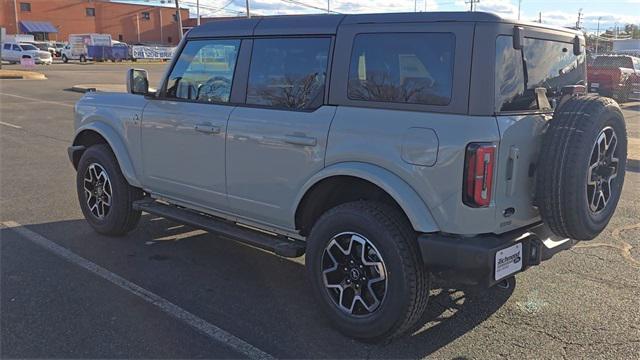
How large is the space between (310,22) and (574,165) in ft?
6.39

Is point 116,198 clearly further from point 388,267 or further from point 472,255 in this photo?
point 472,255

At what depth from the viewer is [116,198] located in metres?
5.35

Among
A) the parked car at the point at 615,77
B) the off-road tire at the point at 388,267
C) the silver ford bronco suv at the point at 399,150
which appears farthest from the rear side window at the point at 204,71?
the parked car at the point at 615,77

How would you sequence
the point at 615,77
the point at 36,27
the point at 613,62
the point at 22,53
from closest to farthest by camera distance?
the point at 615,77
the point at 613,62
the point at 22,53
the point at 36,27

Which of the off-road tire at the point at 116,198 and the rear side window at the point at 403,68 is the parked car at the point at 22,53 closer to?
the off-road tire at the point at 116,198

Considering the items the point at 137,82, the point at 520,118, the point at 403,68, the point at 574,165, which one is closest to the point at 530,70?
the point at 520,118

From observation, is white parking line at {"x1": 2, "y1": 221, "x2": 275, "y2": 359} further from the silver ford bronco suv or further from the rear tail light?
the rear tail light

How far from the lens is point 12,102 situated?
18.4 metres

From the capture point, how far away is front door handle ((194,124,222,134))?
432cm

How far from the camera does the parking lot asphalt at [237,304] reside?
11.3ft

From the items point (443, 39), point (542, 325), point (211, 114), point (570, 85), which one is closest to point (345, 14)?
point (443, 39)

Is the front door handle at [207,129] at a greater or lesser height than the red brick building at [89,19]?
lesser

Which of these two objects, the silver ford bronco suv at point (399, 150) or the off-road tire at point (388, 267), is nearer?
the silver ford bronco suv at point (399, 150)

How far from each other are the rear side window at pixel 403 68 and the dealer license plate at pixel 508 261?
2.96ft
